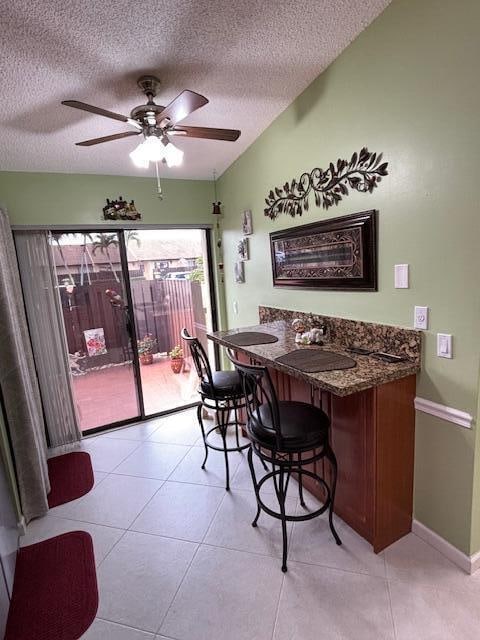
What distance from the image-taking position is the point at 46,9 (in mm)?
1288

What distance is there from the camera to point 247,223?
3.04 m

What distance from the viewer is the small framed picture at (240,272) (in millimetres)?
3299

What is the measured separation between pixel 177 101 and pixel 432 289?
1.49 m

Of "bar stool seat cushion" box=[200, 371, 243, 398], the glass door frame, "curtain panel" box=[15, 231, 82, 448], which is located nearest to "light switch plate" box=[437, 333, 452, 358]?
"bar stool seat cushion" box=[200, 371, 243, 398]

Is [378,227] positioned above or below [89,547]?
above

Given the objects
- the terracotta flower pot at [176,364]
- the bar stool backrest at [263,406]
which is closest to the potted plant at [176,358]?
the terracotta flower pot at [176,364]

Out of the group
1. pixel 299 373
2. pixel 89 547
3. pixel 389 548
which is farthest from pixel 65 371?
pixel 389 548

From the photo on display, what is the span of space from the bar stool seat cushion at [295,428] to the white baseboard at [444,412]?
19.2 inches

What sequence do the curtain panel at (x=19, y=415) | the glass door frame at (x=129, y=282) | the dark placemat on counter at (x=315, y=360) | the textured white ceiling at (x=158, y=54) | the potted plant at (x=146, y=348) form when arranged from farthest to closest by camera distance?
the potted plant at (x=146, y=348)
the glass door frame at (x=129, y=282)
the curtain panel at (x=19, y=415)
the dark placemat on counter at (x=315, y=360)
the textured white ceiling at (x=158, y=54)

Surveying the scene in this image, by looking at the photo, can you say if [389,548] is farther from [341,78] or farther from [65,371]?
[65,371]

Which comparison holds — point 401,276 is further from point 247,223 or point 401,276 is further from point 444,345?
point 247,223

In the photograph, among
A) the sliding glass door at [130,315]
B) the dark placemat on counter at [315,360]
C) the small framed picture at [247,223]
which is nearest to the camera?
the dark placemat on counter at [315,360]

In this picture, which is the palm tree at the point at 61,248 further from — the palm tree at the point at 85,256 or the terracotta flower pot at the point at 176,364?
the terracotta flower pot at the point at 176,364

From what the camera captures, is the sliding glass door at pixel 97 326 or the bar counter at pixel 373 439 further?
the sliding glass door at pixel 97 326
